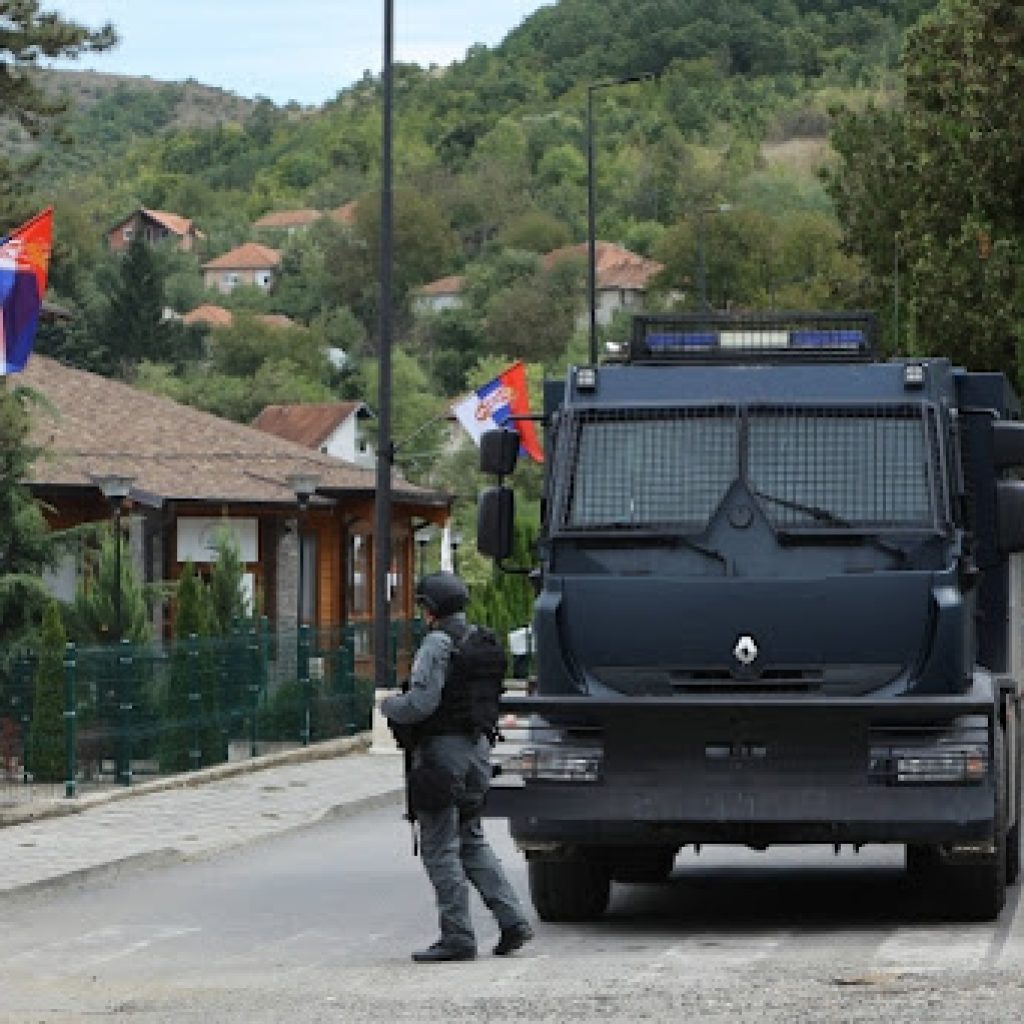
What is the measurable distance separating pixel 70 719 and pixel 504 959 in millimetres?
12241

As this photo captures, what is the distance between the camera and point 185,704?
30.5 meters

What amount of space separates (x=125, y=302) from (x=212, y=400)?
21874 mm

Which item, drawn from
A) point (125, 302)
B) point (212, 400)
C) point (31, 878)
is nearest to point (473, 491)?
point (212, 400)

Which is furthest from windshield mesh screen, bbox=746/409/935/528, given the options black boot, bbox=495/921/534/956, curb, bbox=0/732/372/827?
Result: curb, bbox=0/732/372/827

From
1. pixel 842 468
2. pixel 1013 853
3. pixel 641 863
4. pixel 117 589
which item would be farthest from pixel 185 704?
pixel 842 468

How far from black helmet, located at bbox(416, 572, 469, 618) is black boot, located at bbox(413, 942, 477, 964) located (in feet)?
5.17

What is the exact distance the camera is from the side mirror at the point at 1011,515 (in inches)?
690

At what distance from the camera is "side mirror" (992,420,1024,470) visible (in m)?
17.6

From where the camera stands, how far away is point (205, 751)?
103 ft

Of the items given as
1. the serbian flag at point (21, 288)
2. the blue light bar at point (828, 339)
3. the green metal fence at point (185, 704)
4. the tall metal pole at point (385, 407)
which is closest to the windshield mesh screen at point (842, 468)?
the blue light bar at point (828, 339)

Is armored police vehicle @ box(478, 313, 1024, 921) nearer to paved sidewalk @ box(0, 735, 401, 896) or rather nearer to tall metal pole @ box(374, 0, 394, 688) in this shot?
paved sidewalk @ box(0, 735, 401, 896)

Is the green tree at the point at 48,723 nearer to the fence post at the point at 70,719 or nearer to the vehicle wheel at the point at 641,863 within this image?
the fence post at the point at 70,719

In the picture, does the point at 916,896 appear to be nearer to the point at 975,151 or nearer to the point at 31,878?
the point at 31,878

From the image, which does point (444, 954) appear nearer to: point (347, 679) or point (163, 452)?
point (347, 679)
